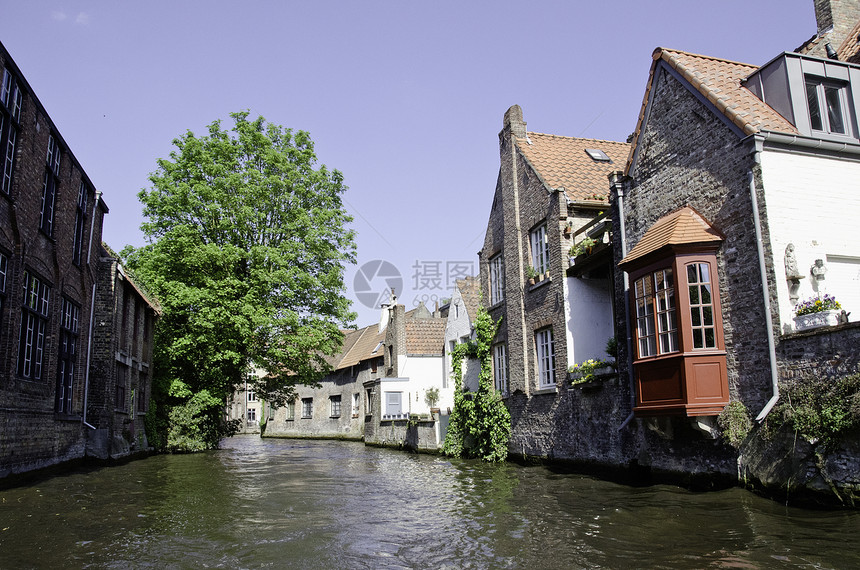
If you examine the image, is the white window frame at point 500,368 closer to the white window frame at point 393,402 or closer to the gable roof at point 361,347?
the white window frame at point 393,402

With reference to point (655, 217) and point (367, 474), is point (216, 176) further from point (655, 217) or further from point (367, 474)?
point (655, 217)

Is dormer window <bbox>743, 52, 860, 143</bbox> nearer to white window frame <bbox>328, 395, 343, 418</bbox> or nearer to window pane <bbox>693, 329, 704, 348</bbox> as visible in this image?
window pane <bbox>693, 329, 704, 348</bbox>

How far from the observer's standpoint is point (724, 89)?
41.0 ft

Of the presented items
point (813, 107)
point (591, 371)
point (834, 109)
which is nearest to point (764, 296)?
point (813, 107)

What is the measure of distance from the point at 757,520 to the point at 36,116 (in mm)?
16070

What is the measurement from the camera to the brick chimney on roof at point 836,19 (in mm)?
14594

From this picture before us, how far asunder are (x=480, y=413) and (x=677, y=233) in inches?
473

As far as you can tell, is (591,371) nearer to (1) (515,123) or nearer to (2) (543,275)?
(2) (543,275)

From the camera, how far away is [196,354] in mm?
24859

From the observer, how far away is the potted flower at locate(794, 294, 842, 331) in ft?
30.9

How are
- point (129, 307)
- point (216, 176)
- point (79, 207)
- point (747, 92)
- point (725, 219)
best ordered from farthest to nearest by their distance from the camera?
point (216, 176)
point (129, 307)
point (79, 207)
point (747, 92)
point (725, 219)

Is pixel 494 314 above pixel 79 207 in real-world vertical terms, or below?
below

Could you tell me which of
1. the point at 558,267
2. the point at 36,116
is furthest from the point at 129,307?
the point at 558,267

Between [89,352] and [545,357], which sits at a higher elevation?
[89,352]
